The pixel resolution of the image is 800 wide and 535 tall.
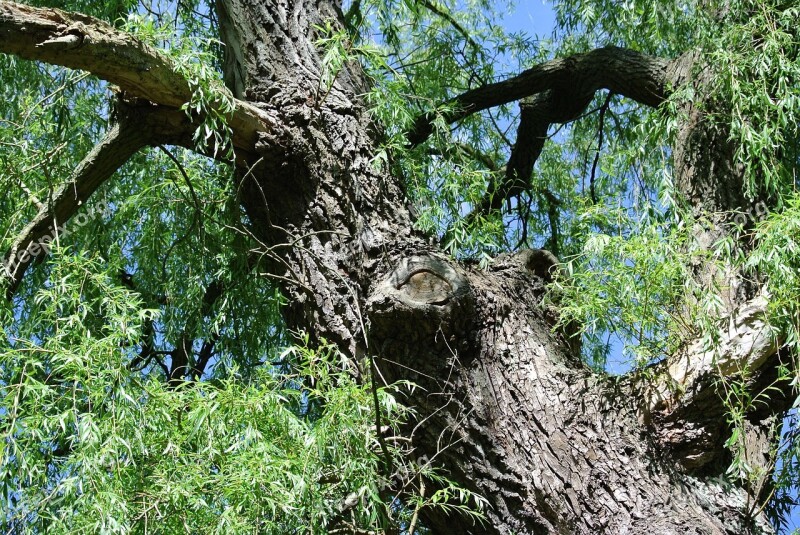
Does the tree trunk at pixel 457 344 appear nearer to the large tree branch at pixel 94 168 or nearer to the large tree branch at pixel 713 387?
the large tree branch at pixel 713 387

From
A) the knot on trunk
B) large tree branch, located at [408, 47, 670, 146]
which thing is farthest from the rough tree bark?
large tree branch, located at [408, 47, 670, 146]

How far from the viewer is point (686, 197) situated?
3.21m

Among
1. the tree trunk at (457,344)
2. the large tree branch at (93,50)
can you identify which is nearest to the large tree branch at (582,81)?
the tree trunk at (457,344)

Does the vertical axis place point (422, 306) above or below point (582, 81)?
below

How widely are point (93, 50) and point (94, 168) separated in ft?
1.51

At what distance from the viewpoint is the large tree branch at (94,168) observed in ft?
9.41

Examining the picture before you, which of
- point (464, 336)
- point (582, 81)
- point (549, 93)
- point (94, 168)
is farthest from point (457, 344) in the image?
point (549, 93)

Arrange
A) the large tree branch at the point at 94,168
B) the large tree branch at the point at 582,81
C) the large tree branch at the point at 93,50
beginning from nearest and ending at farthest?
the large tree branch at the point at 93,50 < the large tree branch at the point at 94,168 < the large tree branch at the point at 582,81

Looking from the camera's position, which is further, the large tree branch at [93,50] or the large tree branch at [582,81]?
the large tree branch at [582,81]

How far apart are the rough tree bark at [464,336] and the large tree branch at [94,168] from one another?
60mm

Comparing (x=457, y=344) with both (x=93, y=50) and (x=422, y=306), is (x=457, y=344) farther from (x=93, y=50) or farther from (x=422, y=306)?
(x=93, y=50)

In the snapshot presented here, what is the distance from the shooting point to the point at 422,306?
262cm

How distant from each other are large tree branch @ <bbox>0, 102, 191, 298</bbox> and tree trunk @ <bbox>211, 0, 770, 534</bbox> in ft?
1.05

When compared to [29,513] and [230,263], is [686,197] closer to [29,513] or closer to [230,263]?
[230,263]
